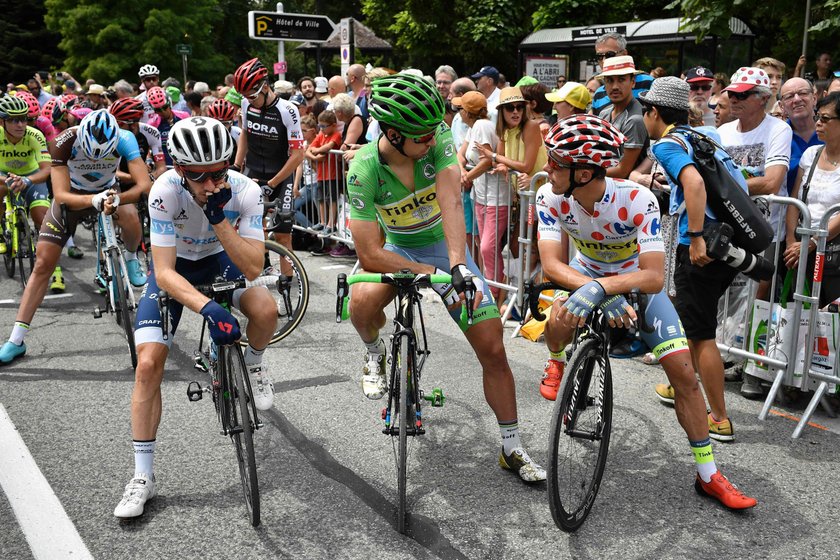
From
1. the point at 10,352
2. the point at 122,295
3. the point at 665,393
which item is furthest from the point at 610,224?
the point at 10,352

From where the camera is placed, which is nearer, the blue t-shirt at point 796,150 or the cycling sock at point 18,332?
the blue t-shirt at point 796,150

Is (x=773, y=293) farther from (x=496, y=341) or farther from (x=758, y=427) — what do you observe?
(x=496, y=341)

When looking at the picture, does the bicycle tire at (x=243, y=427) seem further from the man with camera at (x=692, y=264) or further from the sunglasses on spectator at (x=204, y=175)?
the man with camera at (x=692, y=264)

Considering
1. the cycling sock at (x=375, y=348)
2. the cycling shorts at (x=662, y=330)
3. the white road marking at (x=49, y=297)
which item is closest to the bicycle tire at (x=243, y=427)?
the cycling sock at (x=375, y=348)

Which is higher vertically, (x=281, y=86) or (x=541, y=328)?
(x=281, y=86)

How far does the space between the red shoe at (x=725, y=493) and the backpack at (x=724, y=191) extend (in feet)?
4.85

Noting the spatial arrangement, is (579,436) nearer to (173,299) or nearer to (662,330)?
(662,330)

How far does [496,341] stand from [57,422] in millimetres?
3172

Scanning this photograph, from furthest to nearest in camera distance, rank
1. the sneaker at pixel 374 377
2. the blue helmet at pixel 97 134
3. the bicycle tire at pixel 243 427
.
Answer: the blue helmet at pixel 97 134 → the sneaker at pixel 374 377 → the bicycle tire at pixel 243 427

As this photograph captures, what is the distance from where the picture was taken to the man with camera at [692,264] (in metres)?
4.65

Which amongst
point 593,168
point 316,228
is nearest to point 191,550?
point 593,168

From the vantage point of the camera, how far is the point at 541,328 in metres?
7.13

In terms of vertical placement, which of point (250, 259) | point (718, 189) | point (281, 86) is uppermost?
point (281, 86)

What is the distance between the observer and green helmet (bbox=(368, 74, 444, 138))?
3.80 metres
